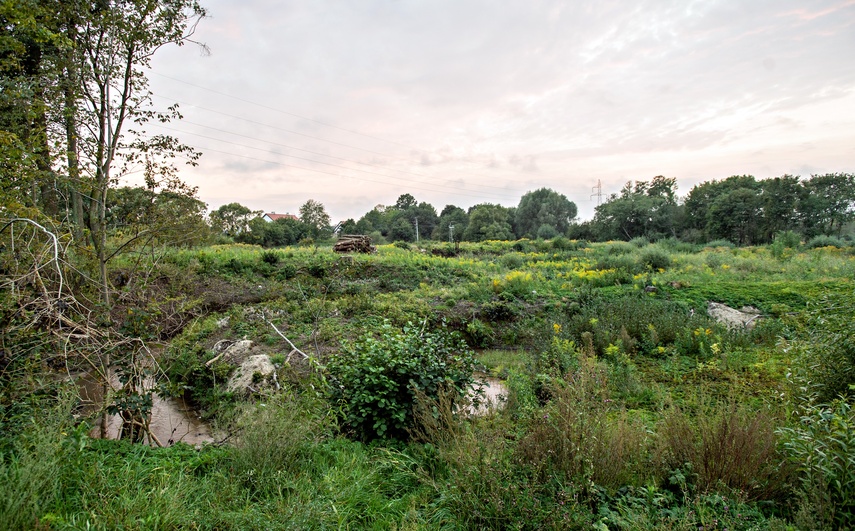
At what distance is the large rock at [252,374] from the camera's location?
227 inches

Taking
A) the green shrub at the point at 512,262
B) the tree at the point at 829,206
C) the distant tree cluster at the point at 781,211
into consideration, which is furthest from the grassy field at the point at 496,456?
the tree at the point at 829,206

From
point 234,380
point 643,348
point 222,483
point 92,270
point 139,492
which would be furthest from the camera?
point 643,348

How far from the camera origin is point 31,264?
3592 millimetres

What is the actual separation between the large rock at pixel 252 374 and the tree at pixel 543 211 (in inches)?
2336

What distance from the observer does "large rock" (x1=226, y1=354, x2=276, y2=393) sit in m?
5.78

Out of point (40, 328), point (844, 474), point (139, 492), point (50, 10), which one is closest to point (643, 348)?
point (844, 474)

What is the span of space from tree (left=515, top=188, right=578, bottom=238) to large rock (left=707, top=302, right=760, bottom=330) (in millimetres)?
55016

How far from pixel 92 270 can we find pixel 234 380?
7.69 feet

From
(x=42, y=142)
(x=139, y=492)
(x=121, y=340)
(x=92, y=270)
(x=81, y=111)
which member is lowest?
(x=139, y=492)

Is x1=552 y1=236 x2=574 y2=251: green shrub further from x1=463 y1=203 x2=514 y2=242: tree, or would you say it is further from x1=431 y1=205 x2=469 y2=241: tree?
x1=431 y1=205 x2=469 y2=241: tree

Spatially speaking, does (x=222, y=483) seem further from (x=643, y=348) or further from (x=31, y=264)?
(x=643, y=348)

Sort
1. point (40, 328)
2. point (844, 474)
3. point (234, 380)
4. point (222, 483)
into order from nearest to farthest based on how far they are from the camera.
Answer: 1. point (844, 474)
2. point (222, 483)
3. point (40, 328)
4. point (234, 380)

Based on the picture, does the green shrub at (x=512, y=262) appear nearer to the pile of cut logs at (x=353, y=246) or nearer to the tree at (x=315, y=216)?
A: the pile of cut logs at (x=353, y=246)

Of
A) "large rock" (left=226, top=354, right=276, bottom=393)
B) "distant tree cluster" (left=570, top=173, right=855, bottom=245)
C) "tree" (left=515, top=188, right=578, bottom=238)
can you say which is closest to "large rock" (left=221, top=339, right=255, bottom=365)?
"large rock" (left=226, top=354, right=276, bottom=393)
